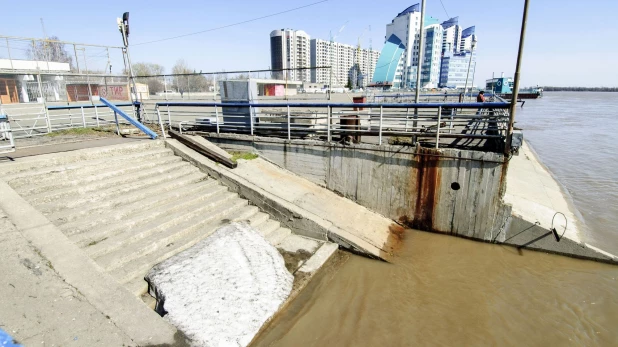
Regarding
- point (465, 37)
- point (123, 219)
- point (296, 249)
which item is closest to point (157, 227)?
point (123, 219)

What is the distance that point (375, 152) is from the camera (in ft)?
28.9

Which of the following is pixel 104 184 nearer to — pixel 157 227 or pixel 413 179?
pixel 157 227

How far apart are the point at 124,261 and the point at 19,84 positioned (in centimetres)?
1994

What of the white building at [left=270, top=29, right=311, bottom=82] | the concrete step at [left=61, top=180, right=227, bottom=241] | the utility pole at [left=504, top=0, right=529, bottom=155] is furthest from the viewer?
the white building at [left=270, top=29, right=311, bottom=82]

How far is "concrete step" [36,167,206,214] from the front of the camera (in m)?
6.33

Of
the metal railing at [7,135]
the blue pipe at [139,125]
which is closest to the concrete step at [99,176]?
the blue pipe at [139,125]

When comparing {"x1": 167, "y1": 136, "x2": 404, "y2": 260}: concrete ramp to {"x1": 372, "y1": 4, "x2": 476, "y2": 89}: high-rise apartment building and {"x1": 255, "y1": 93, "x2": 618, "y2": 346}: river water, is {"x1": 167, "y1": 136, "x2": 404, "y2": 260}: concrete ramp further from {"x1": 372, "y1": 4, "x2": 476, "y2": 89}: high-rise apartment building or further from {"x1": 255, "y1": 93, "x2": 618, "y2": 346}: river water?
{"x1": 372, "y1": 4, "x2": 476, "y2": 89}: high-rise apartment building

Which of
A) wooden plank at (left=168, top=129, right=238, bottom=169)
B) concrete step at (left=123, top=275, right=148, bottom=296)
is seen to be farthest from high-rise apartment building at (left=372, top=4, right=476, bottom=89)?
concrete step at (left=123, top=275, right=148, bottom=296)

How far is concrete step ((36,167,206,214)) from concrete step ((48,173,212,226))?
38 millimetres

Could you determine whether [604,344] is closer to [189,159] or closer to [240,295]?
[240,295]

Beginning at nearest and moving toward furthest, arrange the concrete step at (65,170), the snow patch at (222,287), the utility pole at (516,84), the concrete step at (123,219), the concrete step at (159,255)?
the snow patch at (222,287), the concrete step at (159,255), the concrete step at (123,219), the concrete step at (65,170), the utility pole at (516,84)

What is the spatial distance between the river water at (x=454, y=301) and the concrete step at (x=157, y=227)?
3.06 meters

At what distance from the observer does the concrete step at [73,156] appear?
682cm

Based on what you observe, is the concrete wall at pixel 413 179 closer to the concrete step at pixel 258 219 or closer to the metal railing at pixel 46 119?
the concrete step at pixel 258 219
